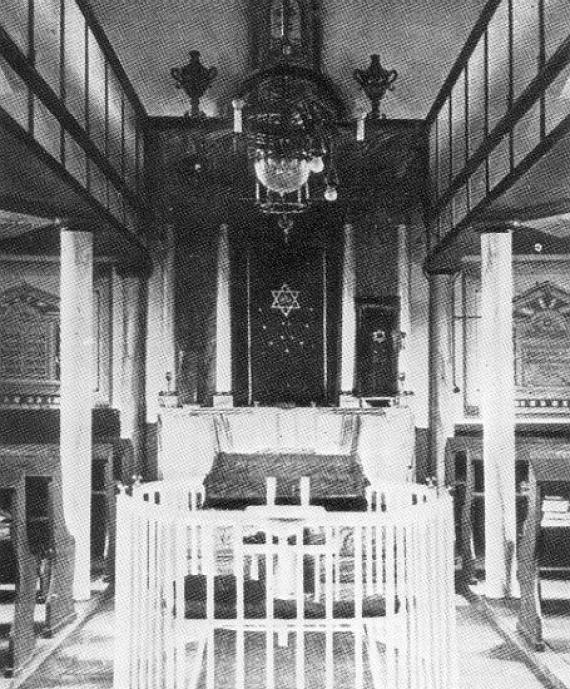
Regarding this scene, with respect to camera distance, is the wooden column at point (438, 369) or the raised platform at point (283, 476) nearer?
the raised platform at point (283, 476)

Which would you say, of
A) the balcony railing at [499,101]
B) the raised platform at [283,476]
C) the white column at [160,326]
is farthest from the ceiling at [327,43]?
the raised platform at [283,476]

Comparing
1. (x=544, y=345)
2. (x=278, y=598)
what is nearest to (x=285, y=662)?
(x=278, y=598)

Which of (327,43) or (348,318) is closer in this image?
(348,318)

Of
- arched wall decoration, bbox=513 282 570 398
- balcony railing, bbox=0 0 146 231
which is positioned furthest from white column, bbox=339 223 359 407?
balcony railing, bbox=0 0 146 231

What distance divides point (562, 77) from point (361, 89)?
224 inches

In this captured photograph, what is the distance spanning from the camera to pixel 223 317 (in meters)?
10.7

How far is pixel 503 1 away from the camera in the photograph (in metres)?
6.87

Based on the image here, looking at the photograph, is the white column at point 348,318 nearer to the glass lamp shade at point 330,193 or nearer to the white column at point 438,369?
the white column at point 438,369

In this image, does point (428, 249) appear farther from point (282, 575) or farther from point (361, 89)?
point (282, 575)

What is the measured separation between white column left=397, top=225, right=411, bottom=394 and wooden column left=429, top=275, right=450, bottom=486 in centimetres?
30

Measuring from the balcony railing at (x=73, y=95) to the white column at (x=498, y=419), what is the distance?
3.62 m

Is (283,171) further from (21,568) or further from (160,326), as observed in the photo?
(160,326)

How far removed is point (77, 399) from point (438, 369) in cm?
497

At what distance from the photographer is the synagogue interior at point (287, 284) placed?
6852mm
